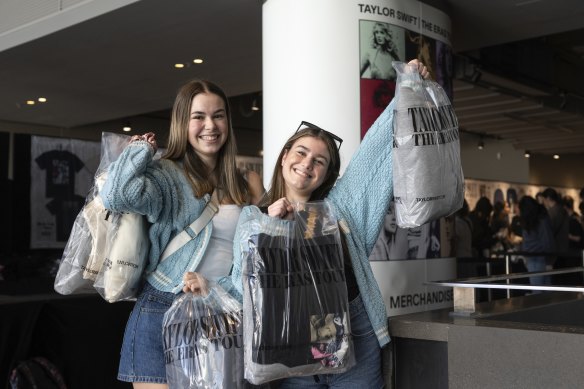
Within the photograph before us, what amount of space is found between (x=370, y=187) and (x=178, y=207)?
0.56m

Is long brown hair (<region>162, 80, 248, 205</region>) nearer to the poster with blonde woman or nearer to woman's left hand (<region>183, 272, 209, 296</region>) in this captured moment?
woman's left hand (<region>183, 272, 209, 296</region>)

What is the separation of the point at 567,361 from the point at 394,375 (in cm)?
51

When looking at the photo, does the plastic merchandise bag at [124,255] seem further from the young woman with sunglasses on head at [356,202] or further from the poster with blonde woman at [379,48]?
the poster with blonde woman at [379,48]

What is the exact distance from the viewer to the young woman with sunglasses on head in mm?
1796

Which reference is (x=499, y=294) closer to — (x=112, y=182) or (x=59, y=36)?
(x=59, y=36)

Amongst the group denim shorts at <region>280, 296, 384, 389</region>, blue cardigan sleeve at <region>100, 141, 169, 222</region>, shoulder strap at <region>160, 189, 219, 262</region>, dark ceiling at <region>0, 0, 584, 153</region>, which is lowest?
denim shorts at <region>280, 296, 384, 389</region>

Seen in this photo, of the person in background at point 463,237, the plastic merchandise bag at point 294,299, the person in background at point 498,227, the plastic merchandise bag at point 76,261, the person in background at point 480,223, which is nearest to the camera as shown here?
the plastic merchandise bag at point 294,299

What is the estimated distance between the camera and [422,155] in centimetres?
177

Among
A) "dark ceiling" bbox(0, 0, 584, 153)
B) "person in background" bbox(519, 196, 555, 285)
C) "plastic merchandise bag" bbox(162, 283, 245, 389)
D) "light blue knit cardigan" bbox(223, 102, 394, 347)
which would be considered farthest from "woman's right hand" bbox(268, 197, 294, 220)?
"person in background" bbox(519, 196, 555, 285)

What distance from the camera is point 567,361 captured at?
1.67 meters

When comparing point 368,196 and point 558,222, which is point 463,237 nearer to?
point 558,222

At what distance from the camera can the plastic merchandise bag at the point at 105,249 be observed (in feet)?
6.40

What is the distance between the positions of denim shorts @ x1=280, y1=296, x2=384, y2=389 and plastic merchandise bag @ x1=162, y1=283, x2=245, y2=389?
181 mm

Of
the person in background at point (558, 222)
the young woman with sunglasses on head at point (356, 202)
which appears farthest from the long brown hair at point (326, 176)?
the person in background at point (558, 222)
